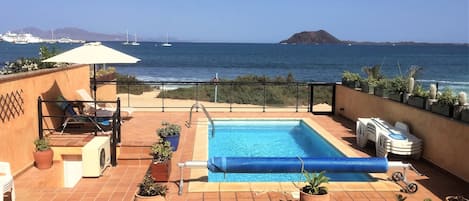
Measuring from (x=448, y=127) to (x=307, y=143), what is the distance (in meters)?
3.27

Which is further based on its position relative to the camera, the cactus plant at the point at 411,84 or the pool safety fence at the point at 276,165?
the cactus plant at the point at 411,84

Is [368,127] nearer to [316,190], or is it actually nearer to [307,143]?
[307,143]

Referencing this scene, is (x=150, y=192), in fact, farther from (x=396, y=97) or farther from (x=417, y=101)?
(x=396, y=97)

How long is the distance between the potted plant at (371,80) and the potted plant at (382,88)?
193 millimetres

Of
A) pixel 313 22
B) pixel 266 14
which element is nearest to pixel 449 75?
pixel 266 14

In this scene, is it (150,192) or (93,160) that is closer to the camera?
(150,192)

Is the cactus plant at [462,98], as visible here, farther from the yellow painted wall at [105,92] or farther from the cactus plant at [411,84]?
the yellow painted wall at [105,92]

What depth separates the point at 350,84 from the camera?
10773mm

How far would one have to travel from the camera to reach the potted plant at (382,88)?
8734 mm

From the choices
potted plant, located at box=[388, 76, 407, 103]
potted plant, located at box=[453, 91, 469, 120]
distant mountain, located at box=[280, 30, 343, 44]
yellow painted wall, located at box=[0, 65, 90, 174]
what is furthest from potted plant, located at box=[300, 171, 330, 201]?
distant mountain, located at box=[280, 30, 343, 44]

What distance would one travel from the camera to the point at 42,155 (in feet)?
20.9

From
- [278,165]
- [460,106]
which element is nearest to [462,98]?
[460,106]

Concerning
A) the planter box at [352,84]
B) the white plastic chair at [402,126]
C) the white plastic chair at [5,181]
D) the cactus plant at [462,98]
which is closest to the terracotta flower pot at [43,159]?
the white plastic chair at [5,181]

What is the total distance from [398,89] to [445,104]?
1.69 metres
